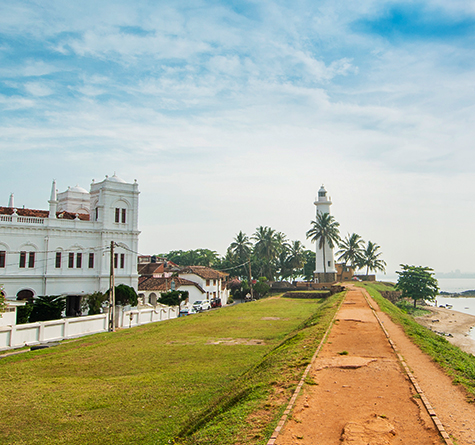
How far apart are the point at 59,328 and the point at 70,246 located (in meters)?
18.8

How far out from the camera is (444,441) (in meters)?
6.20

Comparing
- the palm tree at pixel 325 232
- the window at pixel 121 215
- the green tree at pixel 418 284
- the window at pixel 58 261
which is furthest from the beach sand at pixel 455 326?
the window at pixel 58 261

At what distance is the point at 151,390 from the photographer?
11.6m

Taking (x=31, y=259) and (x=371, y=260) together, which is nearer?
(x=31, y=259)

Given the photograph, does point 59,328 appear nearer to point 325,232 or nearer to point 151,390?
point 151,390

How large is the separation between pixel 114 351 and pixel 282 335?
8505mm

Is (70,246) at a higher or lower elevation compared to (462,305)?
higher

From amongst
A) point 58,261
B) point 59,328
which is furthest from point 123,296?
point 59,328

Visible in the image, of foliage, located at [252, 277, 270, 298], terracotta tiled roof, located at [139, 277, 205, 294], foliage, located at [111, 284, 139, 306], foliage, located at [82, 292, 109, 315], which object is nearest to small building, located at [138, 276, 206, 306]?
terracotta tiled roof, located at [139, 277, 205, 294]

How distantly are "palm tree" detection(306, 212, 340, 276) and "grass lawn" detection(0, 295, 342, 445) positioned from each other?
44.5 meters

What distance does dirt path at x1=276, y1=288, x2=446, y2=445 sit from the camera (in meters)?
6.44

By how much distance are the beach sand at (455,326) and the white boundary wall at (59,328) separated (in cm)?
2467

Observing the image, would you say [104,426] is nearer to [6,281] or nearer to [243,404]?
[243,404]

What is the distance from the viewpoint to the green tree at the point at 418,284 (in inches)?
2144
